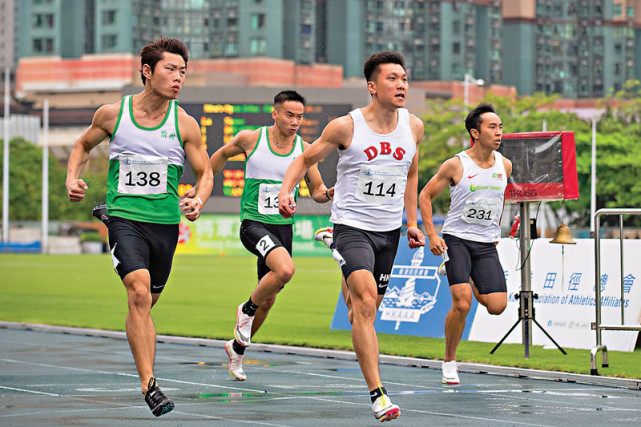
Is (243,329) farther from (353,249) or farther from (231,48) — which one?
→ (231,48)

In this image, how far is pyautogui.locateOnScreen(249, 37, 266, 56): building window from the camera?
13338 centimetres

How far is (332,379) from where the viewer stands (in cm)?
1101

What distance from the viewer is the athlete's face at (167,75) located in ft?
27.6

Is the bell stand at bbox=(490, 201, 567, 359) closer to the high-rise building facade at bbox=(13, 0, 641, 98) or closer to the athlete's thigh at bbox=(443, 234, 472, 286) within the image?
the athlete's thigh at bbox=(443, 234, 472, 286)

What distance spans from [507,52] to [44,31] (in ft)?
210

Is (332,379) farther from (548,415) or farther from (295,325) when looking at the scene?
(295,325)

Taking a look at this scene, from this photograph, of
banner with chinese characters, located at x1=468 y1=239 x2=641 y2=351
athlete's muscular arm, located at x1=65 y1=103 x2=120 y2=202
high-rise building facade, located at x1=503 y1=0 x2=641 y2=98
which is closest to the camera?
athlete's muscular arm, located at x1=65 y1=103 x2=120 y2=202

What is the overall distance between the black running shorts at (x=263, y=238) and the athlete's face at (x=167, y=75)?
2.94 metres

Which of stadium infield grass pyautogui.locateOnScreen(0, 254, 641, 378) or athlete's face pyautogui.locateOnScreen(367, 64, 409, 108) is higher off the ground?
athlete's face pyautogui.locateOnScreen(367, 64, 409, 108)

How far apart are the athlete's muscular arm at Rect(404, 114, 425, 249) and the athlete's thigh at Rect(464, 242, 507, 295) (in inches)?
80.9

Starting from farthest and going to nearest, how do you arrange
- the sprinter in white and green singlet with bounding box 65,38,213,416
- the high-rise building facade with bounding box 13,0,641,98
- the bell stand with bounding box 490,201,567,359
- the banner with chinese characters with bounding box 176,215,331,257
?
the high-rise building facade with bounding box 13,0,641,98 → the banner with chinese characters with bounding box 176,215,331,257 → the bell stand with bounding box 490,201,567,359 → the sprinter in white and green singlet with bounding box 65,38,213,416

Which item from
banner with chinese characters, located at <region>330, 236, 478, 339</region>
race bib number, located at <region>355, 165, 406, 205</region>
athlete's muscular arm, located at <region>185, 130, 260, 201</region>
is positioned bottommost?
banner with chinese characters, located at <region>330, 236, 478, 339</region>

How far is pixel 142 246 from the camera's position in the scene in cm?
830

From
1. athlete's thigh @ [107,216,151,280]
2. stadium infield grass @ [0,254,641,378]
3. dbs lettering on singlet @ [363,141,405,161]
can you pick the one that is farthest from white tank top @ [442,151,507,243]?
athlete's thigh @ [107,216,151,280]
